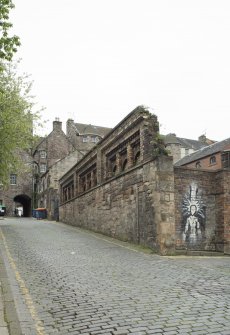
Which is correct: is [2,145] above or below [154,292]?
above

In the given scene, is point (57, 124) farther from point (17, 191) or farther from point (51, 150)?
point (17, 191)

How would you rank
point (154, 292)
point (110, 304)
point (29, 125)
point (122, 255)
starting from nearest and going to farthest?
point (110, 304)
point (154, 292)
point (122, 255)
point (29, 125)

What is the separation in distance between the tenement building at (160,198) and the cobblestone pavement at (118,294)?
169 cm

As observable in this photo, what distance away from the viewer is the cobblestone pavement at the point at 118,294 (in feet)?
17.9

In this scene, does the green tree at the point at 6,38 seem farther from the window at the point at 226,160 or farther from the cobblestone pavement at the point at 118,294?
the window at the point at 226,160

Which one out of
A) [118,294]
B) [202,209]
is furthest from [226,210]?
[118,294]

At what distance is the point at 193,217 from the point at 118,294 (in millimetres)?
8423

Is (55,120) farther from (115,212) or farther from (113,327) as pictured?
(113,327)

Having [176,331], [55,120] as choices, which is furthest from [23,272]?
[55,120]

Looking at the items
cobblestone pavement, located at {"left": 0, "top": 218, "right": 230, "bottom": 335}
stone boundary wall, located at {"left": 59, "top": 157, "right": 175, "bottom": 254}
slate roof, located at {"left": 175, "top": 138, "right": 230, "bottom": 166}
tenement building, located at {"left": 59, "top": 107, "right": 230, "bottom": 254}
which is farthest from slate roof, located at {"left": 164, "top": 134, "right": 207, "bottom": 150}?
cobblestone pavement, located at {"left": 0, "top": 218, "right": 230, "bottom": 335}

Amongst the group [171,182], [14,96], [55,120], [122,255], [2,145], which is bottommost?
[122,255]

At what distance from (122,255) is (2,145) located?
34.1ft

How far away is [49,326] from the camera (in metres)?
5.53

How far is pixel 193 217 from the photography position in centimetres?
1534
